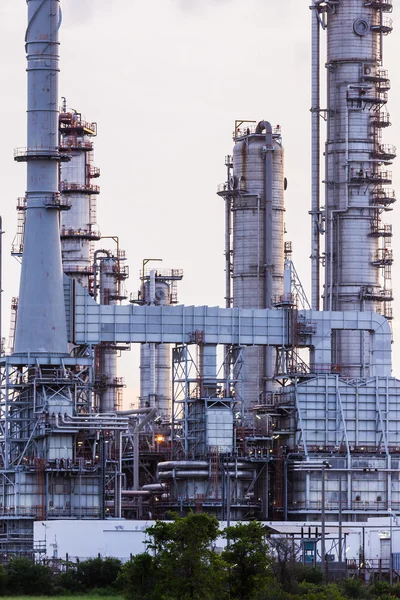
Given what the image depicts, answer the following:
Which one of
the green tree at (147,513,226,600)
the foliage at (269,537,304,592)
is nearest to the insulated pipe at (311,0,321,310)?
the foliage at (269,537,304,592)

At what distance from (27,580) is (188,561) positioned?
1465 cm

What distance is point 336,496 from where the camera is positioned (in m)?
92.1

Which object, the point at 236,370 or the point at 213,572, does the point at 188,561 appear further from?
the point at 236,370

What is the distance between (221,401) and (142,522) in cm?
972

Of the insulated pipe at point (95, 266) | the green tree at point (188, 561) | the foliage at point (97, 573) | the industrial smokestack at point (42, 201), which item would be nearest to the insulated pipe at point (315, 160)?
the insulated pipe at point (95, 266)

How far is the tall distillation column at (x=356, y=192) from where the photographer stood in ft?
344

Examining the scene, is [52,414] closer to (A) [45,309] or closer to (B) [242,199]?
(A) [45,309]

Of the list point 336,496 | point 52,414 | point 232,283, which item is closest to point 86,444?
point 52,414

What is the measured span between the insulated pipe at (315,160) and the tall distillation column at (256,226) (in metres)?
2.33

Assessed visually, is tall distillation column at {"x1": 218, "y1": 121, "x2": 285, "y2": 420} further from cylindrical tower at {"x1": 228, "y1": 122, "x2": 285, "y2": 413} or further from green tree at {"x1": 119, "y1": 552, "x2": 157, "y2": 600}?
green tree at {"x1": 119, "y1": 552, "x2": 157, "y2": 600}

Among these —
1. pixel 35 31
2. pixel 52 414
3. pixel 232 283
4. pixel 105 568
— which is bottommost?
pixel 105 568

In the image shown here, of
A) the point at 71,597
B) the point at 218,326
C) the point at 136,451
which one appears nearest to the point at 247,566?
the point at 71,597

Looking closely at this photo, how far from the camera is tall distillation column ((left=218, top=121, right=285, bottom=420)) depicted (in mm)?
105312

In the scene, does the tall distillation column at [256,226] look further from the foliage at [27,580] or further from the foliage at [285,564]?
the foliage at [27,580]
